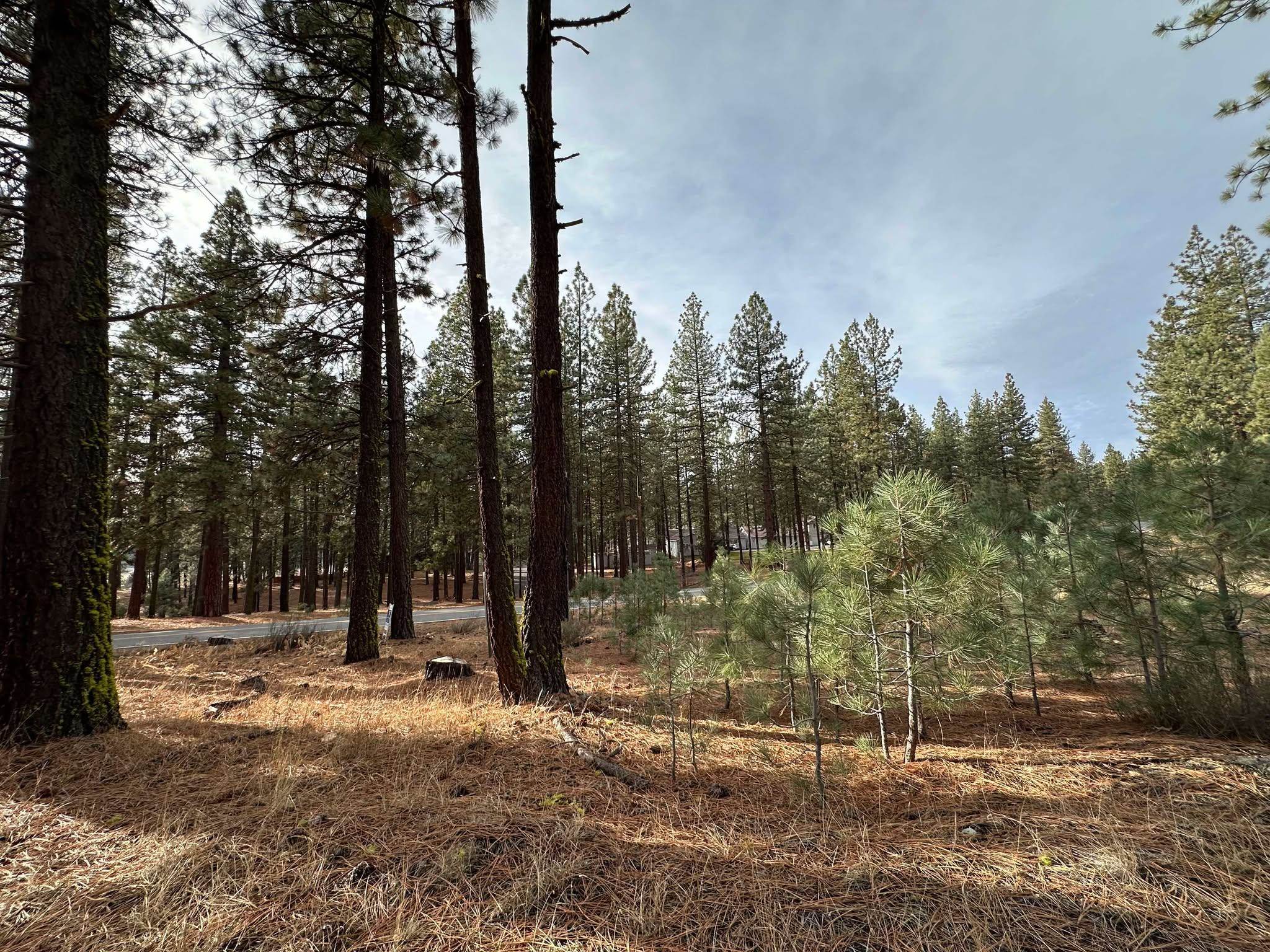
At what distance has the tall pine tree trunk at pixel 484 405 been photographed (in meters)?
4.95

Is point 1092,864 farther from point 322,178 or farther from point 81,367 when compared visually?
point 322,178

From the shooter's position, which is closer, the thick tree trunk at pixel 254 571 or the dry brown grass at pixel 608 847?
the dry brown grass at pixel 608 847

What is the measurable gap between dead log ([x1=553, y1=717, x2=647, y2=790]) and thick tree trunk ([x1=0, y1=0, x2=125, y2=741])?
3761 mm

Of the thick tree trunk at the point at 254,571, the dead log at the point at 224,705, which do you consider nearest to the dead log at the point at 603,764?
the dead log at the point at 224,705

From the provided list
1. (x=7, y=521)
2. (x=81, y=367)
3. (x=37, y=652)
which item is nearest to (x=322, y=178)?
(x=81, y=367)

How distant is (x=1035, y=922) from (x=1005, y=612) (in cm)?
426

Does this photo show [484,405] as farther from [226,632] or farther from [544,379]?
[226,632]

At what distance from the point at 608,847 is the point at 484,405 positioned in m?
4.29

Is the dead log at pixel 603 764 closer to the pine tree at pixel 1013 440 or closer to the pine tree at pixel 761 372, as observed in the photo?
the pine tree at pixel 761 372

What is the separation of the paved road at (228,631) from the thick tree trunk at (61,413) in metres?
6.04

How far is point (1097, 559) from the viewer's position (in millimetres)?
5047

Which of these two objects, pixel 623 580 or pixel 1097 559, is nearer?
pixel 1097 559

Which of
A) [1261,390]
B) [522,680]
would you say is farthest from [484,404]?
[1261,390]

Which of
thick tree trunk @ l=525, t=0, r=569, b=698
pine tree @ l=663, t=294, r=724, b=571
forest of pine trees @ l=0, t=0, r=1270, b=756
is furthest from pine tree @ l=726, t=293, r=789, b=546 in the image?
thick tree trunk @ l=525, t=0, r=569, b=698
